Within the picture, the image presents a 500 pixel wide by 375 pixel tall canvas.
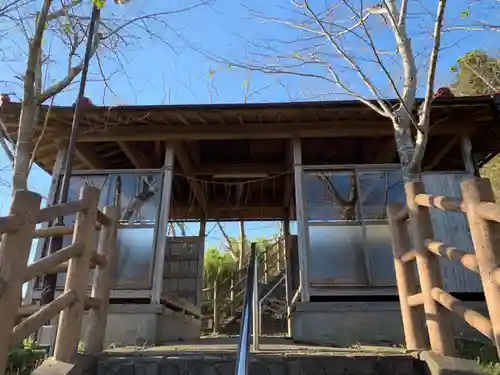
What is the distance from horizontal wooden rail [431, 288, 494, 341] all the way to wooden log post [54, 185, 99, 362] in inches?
94.1

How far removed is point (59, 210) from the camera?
2684 millimetres

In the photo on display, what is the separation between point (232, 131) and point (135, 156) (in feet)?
5.42

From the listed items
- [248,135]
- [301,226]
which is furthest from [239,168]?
[301,226]

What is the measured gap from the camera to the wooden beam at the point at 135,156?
6207 mm

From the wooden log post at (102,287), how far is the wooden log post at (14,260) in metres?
1.12

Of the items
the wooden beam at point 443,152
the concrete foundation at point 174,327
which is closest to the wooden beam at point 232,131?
the wooden beam at point 443,152

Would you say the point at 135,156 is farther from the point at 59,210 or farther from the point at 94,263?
the point at 59,210

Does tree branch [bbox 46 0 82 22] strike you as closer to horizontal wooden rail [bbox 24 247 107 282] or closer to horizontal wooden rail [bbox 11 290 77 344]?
horizontal wooden rail [bbox 24 247 107 282]

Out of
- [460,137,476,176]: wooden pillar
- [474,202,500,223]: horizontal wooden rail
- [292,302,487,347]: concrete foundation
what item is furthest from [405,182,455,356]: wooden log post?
[460,137,476,176]: wooden pillar

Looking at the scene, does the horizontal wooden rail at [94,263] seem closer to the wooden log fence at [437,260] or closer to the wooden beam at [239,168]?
the wooden log fence at [437,260]

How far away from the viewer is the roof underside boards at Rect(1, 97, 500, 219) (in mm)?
5602

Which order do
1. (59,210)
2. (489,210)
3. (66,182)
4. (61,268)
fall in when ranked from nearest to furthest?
(489,210), (59,210), (61,268), (66,182)

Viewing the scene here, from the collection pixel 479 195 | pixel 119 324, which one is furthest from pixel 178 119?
pixel 479 195

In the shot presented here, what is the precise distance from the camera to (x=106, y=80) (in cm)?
638
